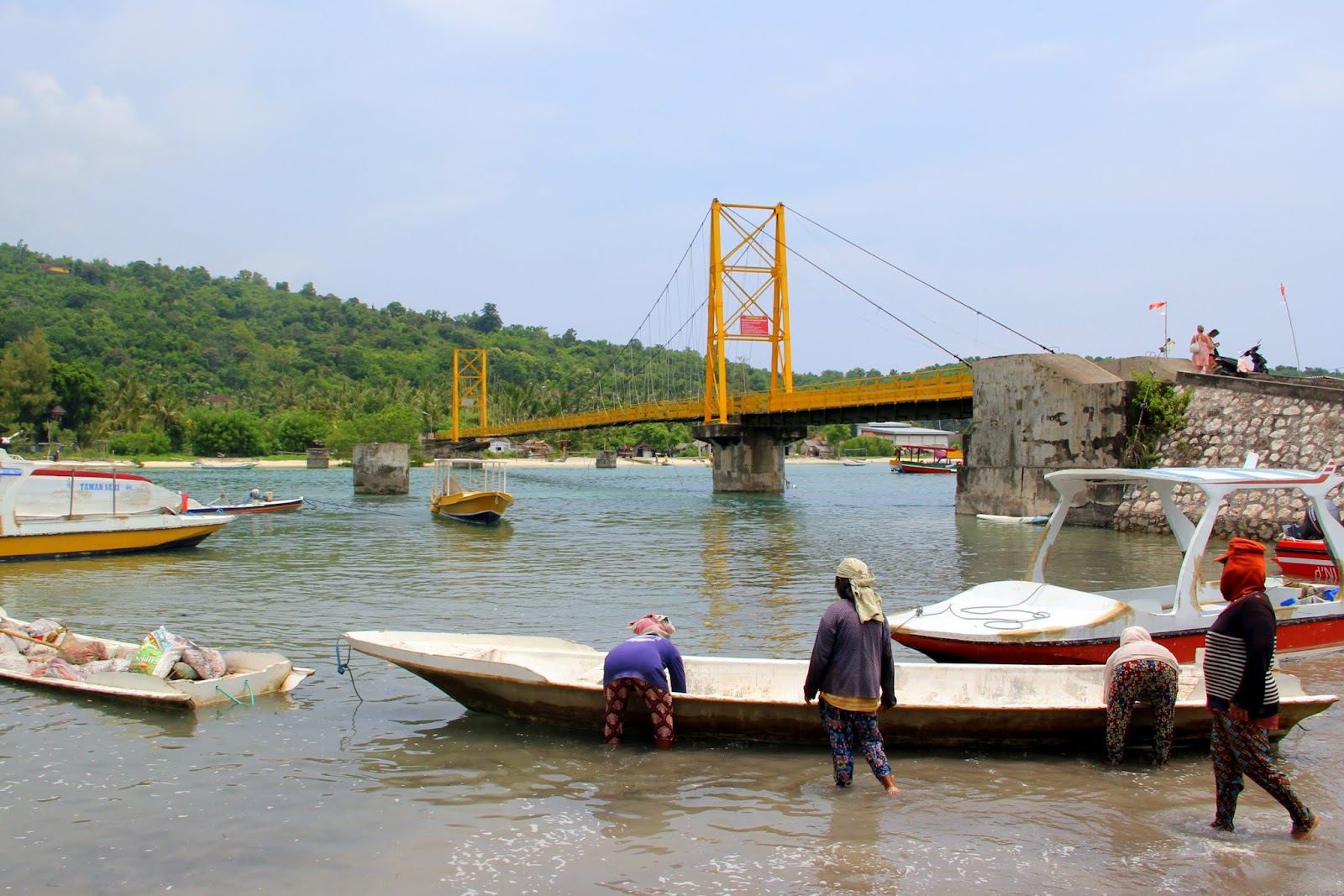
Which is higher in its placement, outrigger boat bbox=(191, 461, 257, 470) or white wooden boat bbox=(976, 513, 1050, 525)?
outrigger boat bbox=(191, 461, 257, 470)

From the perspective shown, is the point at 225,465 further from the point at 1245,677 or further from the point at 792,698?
the point at 1245,677

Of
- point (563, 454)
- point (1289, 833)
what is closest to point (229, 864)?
point (1289, 833)

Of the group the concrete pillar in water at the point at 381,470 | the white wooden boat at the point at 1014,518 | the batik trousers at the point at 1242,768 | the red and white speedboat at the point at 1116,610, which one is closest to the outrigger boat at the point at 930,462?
the concrete pillar in water at the point at 381,470

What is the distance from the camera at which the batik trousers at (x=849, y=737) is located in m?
7.18

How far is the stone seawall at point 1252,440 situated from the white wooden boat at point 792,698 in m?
16.7

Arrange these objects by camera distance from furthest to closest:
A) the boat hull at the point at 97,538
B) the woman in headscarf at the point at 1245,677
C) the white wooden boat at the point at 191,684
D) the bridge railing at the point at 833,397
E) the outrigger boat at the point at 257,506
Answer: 1. the bridge railing at the point at 833,397
2. the outrigger boat at the point at 257,506
3. the boat hull at the point at 97,538
4. the white wooden boat at the point at 191,684
5. the woman in headscarf at the point at 1245,677

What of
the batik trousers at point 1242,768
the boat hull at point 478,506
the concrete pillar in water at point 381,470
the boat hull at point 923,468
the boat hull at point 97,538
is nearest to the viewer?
the batik trousers at point 1242,768

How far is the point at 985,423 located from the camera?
35.9 m

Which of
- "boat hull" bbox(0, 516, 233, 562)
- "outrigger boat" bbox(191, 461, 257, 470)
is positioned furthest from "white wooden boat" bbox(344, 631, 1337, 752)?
"outrigger boat" bbox(191, 461, 257, 470)

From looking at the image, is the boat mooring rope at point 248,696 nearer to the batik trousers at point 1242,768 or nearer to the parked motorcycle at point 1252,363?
the batik trousers at point 1242,768

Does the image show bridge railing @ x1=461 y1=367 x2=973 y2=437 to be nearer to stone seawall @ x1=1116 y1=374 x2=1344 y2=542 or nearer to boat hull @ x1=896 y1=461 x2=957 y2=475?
stone seawall @ x1=1116 y1=374 x2=1344 y2=542

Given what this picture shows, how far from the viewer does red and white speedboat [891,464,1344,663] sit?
10000 millimetres

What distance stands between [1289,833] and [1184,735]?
1628 mm

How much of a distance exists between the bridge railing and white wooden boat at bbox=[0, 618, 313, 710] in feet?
105
